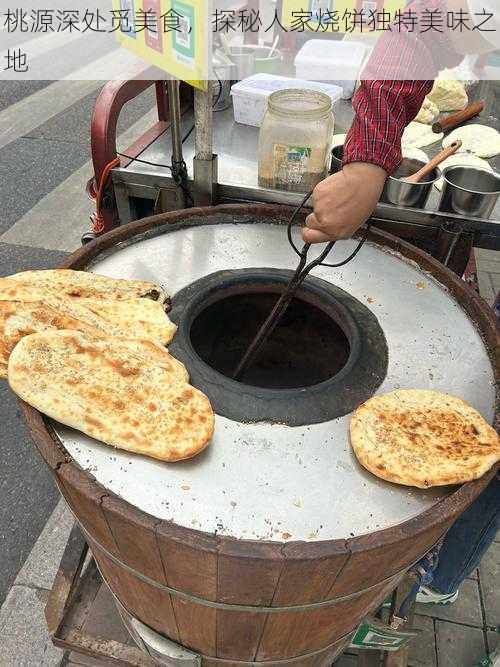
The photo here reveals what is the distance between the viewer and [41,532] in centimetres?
330

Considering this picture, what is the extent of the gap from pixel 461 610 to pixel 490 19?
3.03 metres

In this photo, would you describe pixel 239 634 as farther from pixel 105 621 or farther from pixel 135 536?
pixel 105 621

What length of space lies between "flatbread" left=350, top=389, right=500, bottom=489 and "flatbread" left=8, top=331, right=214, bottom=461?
1.65 ft

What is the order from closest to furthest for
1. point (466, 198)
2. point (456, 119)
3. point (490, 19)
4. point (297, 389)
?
point (297, 389) → point (490, 19) → point (466, 198) → point (456, 119)

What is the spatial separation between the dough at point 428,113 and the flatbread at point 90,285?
2.67 meters

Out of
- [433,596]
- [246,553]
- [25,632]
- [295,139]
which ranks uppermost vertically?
[295,139]

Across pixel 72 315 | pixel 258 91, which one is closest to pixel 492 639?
pixel 72 315

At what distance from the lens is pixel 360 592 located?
162cm

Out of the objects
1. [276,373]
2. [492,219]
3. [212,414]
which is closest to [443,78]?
[492,219]

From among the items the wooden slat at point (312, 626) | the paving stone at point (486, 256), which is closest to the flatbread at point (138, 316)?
the wooden slat at point (312, 626)

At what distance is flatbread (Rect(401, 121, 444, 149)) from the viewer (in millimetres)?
3428

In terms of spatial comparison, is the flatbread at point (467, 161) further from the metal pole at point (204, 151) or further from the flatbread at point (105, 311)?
the flatbread at point (105, 311)

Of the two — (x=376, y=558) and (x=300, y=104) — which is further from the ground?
(x=300, y=104)

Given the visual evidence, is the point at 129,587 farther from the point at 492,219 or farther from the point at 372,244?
the point at 492,219
